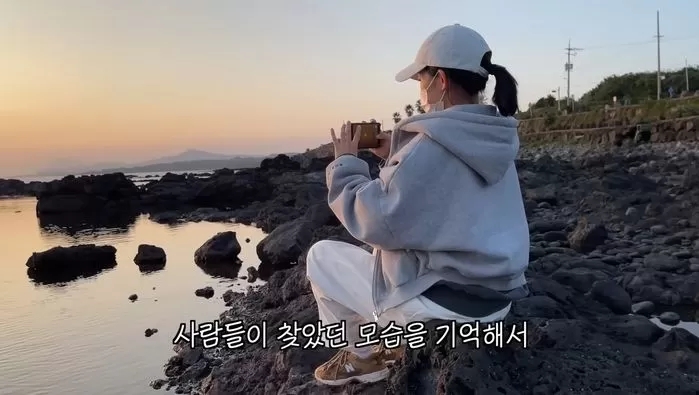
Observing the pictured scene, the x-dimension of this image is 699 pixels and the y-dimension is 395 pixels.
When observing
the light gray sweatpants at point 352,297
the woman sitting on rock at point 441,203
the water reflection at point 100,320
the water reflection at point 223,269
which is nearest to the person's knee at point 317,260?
the light gray sweatpants at point 352,297

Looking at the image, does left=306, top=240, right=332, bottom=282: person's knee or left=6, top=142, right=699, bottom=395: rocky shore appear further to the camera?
left=306, top=240, right=332, bottom=282: person's knee

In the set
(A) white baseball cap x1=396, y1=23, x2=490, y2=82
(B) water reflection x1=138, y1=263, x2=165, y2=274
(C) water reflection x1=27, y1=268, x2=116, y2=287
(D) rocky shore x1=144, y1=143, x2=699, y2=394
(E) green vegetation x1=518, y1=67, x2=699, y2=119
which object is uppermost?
(E) green vegetation x1=518, y1=67, x2=699, y2=119

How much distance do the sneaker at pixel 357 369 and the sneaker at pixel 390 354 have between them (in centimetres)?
2

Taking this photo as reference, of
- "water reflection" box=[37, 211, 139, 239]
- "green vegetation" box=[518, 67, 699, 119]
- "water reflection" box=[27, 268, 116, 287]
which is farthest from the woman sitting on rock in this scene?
"green vegetation" box=[518, 67, 699, 119]

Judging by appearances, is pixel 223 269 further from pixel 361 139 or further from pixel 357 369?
pixel 361 139

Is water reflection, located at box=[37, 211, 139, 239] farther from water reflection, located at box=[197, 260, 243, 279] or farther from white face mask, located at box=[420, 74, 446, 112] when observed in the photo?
white face mask, located at box=[420, 74, 446, 112]

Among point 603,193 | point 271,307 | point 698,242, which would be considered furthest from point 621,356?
point 603,193

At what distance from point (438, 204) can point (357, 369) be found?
0.98 metres

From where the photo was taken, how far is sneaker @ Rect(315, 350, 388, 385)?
3096 millimetres

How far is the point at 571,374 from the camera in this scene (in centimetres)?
307

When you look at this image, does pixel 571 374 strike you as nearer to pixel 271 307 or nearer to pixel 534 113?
pixel 271 307

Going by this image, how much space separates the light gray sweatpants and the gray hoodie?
6 centimetres

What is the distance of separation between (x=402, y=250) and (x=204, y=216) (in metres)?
22.0

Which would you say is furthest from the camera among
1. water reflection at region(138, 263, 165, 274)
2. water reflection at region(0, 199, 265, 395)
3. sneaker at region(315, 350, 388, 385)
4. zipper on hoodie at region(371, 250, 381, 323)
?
water reflection at region(138, 263, 165, 274)
